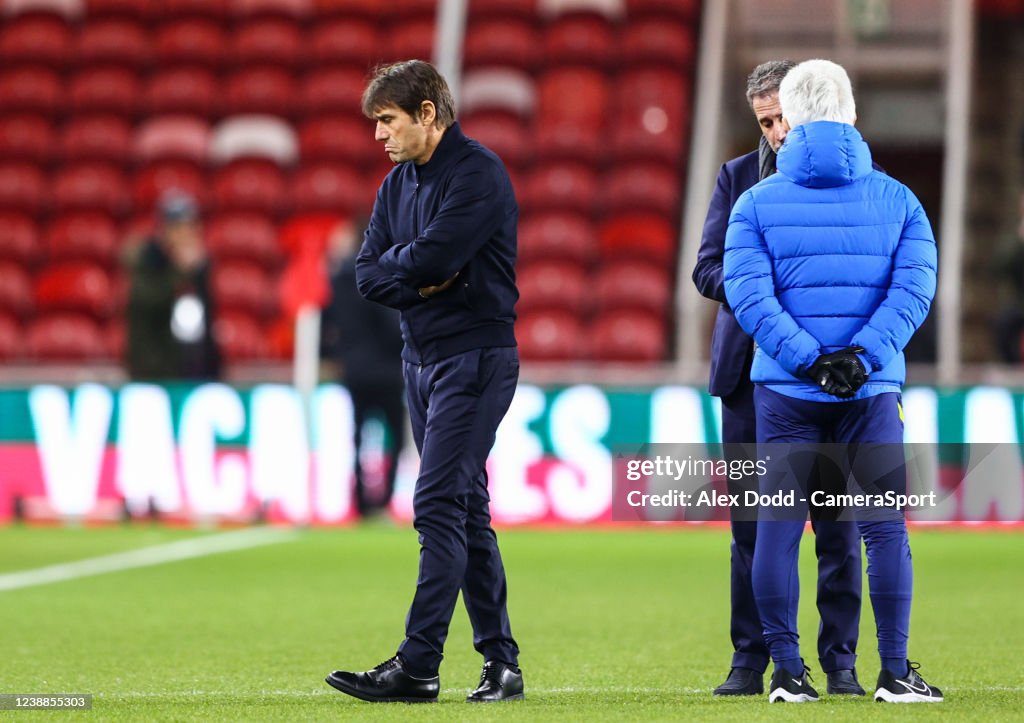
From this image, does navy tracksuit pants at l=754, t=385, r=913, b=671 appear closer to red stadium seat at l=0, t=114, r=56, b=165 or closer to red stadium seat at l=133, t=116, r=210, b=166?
red stadium seat at l=133, t=116, r=210, b=166

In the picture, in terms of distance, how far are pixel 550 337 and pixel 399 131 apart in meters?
9.18

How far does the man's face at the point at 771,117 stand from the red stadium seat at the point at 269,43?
12394 millimetres

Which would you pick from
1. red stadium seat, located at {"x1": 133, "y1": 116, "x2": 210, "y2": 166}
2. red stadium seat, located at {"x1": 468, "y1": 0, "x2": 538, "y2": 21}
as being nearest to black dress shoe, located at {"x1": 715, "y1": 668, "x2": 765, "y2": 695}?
red stadium seat, located at {"x1": 133, "y1": 116, "x2": 210, "y2": 166}

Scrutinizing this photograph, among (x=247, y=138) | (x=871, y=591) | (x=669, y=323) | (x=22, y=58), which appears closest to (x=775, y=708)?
(x=871, y=591)

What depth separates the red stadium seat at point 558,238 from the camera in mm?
14656

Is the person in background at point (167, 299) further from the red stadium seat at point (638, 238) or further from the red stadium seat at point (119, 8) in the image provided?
the red stadium seat at point (119, 8)

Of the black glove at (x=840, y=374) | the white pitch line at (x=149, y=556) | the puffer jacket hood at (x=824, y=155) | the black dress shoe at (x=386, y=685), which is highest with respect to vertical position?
the puffer jacket hood at (x=824, y=155)

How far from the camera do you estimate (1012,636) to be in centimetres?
627

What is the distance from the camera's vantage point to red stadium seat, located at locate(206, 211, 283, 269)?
49.7 ft

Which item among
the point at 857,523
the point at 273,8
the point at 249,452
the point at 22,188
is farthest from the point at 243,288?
the point at 857,523

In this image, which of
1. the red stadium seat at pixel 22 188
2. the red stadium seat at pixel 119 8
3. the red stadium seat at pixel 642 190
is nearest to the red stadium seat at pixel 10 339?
the red stadium seat at pixel 22 188

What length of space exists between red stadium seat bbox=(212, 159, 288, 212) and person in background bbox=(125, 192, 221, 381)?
3.46 m

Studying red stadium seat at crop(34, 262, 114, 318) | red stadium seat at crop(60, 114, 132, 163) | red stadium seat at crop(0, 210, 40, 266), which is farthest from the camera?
red stadium seat at crop(60, 114, 132, 163)

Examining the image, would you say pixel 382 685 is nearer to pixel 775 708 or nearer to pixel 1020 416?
pixel 775 708
